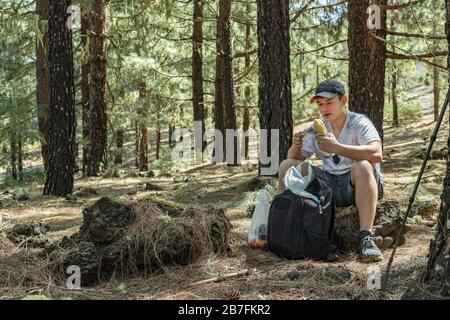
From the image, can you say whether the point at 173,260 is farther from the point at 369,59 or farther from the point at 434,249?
the point at 369,59

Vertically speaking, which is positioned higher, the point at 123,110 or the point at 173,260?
the point at 123,110

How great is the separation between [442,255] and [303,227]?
128cm

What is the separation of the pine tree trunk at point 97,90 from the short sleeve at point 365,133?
8.45m

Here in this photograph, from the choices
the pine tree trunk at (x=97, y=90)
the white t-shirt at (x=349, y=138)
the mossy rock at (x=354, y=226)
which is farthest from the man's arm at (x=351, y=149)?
the pine tree trunk at (x=97, y=90)

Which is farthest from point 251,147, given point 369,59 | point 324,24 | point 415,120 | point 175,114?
point 369,59

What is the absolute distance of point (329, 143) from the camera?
4.13m

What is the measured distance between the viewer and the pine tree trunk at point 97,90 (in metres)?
11.8

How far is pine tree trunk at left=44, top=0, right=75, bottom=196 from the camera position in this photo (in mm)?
7844

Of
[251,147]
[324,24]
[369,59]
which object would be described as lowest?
[251,147]

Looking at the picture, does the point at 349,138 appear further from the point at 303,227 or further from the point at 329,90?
the point at 303,227

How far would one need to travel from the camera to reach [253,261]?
4.07 meters

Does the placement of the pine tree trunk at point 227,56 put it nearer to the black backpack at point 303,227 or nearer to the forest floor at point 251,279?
the forest floor at point 251,279

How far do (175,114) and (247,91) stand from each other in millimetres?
3209

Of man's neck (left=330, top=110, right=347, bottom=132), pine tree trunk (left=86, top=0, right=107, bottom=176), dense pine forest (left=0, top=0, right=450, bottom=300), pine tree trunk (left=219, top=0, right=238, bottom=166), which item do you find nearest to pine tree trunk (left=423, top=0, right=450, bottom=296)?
dense pine forest (left=0, top=0, right=450, bottom=300)
